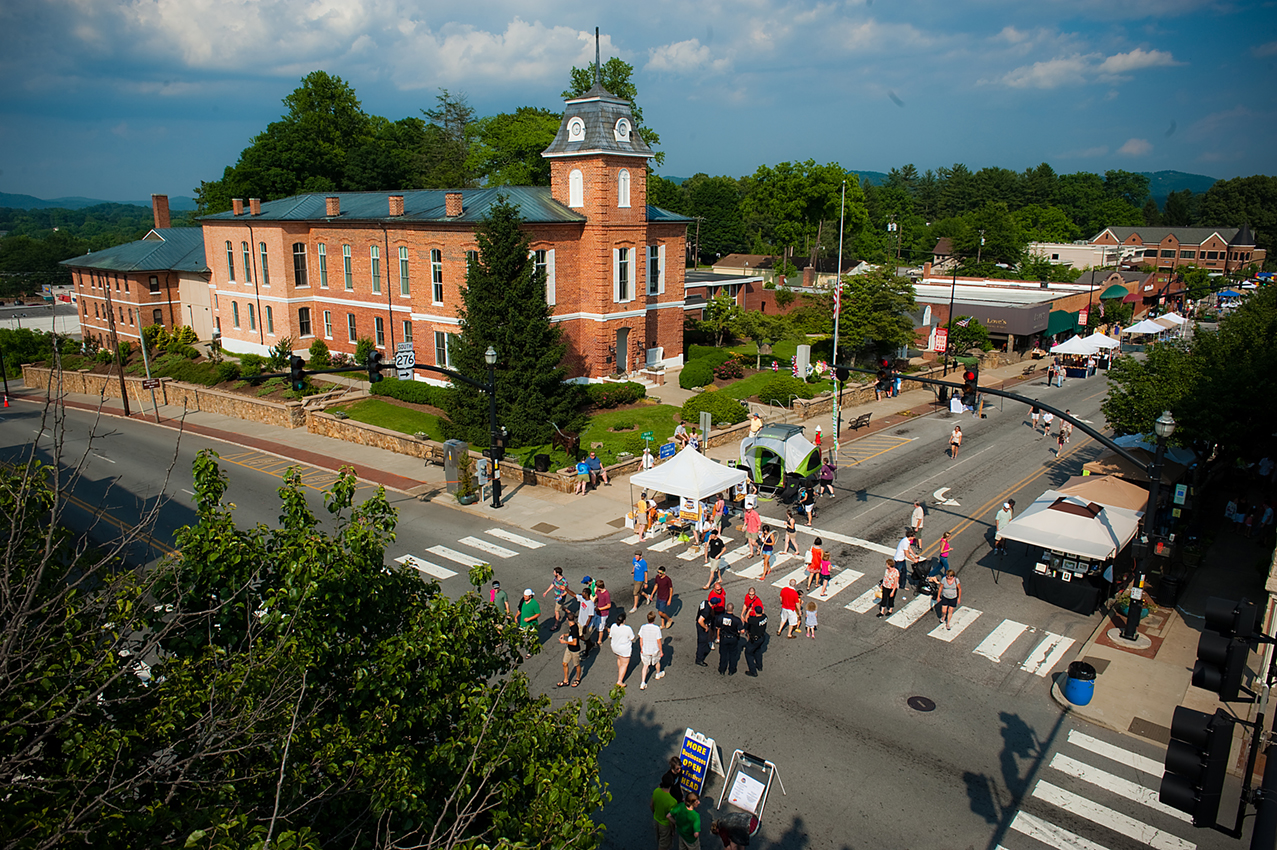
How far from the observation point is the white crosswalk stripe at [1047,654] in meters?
16.0

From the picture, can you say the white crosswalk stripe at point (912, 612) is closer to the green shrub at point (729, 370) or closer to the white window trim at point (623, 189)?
the green shrub at point (729, 370)

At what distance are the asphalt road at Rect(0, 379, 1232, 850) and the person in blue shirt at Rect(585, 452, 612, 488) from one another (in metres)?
2.21

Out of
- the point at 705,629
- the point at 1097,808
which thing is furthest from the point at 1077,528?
the point at 705,629

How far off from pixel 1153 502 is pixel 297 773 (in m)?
15.8

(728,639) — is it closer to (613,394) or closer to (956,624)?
(956,624)

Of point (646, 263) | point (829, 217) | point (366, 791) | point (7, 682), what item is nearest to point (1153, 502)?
point (366, 791)

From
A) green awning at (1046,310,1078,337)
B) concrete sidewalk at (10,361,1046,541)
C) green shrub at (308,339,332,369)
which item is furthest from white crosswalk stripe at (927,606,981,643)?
green awning at (1046,310,1078,337)

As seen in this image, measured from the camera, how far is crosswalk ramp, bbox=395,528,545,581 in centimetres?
2081

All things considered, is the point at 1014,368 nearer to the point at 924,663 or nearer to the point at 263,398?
the point at 924,663

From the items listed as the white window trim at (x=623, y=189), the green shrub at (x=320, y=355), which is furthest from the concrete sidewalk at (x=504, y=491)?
the white window trim at (x=623, y=189)

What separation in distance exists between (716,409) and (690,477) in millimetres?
11830

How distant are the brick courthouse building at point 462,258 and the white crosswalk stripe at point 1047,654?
2535 cm

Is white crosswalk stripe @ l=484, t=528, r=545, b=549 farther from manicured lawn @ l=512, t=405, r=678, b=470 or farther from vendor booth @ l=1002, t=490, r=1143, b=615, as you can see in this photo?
vendor booth @ l=1002, t=490, r=1143, b=615

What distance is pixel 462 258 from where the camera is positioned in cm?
3947
